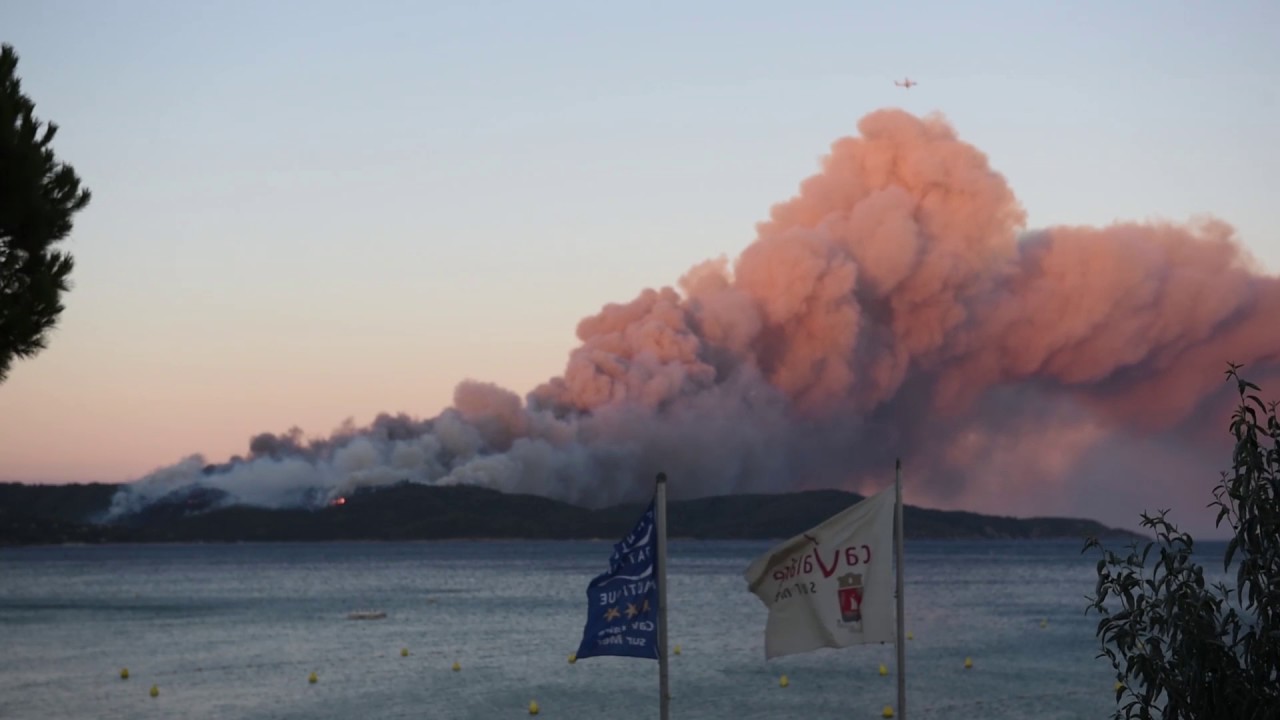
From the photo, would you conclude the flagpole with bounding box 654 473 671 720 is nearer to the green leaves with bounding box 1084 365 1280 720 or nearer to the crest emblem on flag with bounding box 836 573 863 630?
the crest emblem on flag with bounding box 836 573 863 630

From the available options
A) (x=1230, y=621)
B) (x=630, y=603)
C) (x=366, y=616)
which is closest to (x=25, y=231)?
(x=630, y=603)

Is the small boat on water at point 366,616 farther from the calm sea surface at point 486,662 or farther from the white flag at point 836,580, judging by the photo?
the white flag at point 836,580

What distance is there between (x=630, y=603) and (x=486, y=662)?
4917cm

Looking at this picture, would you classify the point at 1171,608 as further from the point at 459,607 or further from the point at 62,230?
the point at 459,607

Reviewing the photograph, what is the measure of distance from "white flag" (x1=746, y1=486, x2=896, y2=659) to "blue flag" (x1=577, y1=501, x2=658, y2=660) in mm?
1276

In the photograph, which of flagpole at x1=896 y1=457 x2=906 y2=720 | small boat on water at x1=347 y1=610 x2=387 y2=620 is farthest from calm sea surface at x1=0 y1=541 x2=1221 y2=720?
flagpole at x1=896 y1=457 x2=906 y2=720

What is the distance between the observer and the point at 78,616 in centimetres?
10106

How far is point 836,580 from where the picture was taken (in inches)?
716

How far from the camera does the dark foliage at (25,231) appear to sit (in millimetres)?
21484

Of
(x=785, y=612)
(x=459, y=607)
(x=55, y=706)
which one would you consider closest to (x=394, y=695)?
(x=55, y=706)

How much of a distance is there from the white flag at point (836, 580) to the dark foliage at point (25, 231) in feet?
36.7

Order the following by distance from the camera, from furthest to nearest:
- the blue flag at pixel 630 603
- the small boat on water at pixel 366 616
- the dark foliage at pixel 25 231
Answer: the small boat on water at pixel 366 616
the dark foliage at pixel 25 231
the blue flag at pixel 630 603

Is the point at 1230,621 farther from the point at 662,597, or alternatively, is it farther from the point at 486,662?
the point at 486,662

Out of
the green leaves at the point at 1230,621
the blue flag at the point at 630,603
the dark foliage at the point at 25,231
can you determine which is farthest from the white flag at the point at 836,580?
the dark foliage at the point at 25,231
